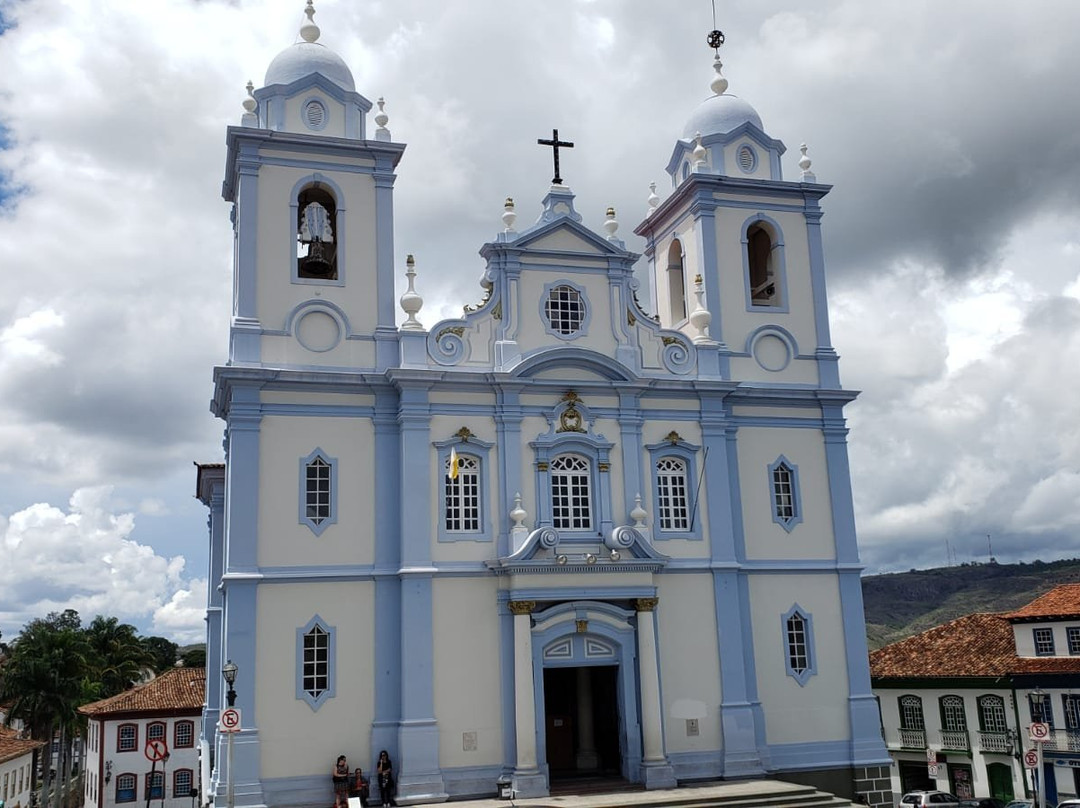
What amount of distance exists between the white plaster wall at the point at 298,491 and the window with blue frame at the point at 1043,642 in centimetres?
2489

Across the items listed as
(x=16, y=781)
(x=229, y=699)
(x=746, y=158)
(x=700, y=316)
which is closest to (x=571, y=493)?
(x=700, y=316)

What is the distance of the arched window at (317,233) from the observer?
2350 cm

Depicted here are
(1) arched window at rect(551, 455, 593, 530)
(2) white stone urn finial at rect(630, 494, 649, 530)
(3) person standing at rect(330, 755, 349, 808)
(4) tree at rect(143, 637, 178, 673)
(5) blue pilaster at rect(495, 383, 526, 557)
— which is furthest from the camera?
(4) tree at rect(143, 637, 178, 673)

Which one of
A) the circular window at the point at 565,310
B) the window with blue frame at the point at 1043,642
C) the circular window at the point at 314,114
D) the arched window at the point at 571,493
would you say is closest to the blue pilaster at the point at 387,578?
A: the arched window at the point at 571,493

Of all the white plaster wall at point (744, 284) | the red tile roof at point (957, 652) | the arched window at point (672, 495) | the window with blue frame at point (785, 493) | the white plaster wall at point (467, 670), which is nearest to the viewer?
the white plaster wall at point (467, 670)

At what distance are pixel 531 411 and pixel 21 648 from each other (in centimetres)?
3991

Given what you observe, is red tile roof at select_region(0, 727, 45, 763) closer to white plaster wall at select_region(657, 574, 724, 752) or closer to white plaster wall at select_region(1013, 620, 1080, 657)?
white plaster wall at select_region(657, 574, 724, 752)

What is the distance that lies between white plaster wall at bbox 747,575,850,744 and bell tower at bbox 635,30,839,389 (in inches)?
193

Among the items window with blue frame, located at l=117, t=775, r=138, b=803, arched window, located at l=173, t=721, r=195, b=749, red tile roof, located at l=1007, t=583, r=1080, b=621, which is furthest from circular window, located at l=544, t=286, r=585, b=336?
window with blue frame, located at l=117, t=775, r=138, b=803

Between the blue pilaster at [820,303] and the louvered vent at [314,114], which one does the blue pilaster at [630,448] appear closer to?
the blue pilaster at [820,303]

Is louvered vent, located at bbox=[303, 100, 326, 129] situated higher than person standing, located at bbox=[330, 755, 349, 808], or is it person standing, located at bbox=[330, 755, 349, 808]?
louvered vent, located at bbox=[303, 100, 326, 129]

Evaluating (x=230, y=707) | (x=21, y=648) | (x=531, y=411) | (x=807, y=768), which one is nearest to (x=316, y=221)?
(x=531, y=411)

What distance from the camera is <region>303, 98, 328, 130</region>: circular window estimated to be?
23766mm

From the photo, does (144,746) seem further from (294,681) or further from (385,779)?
(385,779)
